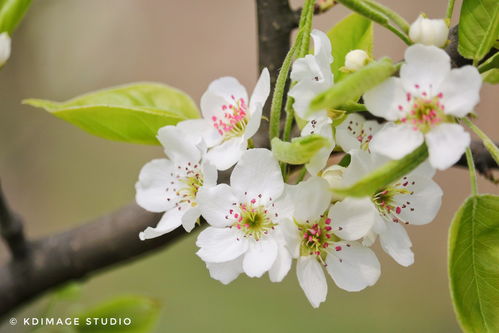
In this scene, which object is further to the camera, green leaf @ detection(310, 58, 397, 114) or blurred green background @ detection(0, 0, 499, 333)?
blurred green background @ detection(0, 0, 499, 333)

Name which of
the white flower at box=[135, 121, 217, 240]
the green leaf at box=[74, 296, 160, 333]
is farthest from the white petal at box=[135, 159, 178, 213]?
the green leaf at box=[74, 296, 160, 333]

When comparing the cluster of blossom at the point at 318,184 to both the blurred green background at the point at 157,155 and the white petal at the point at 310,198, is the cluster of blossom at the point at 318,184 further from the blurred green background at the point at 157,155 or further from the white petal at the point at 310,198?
the blurred green background at the point at 157,155

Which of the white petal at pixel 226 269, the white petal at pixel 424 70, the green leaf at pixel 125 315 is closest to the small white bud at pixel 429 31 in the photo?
the white petal at pixel 424 70

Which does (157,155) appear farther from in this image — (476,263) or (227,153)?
(476,263)

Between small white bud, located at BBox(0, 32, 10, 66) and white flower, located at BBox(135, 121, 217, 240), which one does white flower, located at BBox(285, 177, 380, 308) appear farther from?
small white bud, located at BBox(0, 32, 10, 66)

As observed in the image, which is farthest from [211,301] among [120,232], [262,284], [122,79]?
[120,232]

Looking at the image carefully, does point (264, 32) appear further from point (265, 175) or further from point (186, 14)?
point (186, 14)

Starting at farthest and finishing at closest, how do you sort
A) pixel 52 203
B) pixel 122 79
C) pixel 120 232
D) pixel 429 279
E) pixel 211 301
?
pixel 122 79, pixel 52 203, pixel 429 279, pixel 211 301, pixel 120 232
